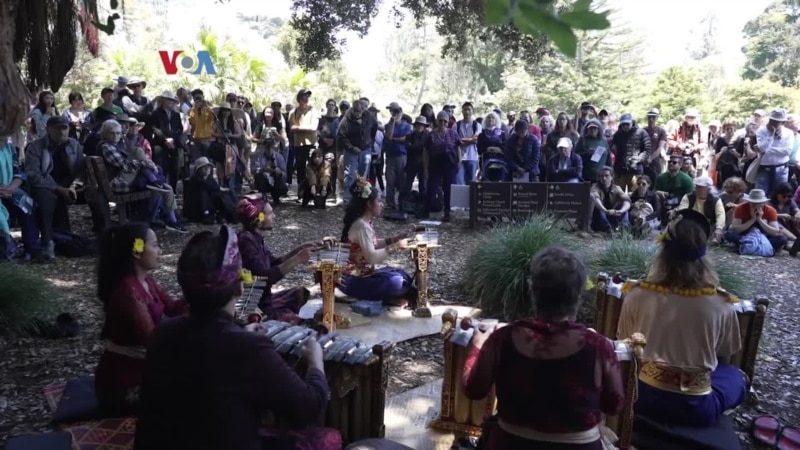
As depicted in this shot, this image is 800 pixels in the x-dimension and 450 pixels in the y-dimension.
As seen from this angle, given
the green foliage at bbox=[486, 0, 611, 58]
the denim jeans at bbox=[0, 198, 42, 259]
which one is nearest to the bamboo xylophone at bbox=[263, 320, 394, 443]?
the green foliage at bbox=[486, 0, 611, 58]

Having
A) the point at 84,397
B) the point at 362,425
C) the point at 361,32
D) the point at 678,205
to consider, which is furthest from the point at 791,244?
the point at 84,397

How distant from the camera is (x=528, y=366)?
7.12 feet

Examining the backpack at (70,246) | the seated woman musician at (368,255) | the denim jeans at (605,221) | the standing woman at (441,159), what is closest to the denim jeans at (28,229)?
the backpack at (70,246)

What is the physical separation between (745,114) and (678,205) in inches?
688

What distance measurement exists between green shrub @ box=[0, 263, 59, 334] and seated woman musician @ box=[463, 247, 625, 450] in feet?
13.1

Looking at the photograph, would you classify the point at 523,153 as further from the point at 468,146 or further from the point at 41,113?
the point at 41,113

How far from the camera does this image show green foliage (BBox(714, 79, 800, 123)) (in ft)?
74.5

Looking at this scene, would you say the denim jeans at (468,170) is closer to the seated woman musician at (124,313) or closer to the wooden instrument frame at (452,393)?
the wooden instrument frame at (452,393)

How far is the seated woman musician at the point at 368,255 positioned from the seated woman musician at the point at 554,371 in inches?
121

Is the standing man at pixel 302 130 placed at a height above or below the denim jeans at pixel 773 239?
above

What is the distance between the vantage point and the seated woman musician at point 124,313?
3.10m

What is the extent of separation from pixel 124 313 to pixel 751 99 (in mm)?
25251

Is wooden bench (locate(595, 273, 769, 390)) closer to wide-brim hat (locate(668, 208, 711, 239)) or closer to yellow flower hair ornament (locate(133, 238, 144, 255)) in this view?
wide-brim hat (locate(668, 208, 711, 239))

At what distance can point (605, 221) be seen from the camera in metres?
9.27
